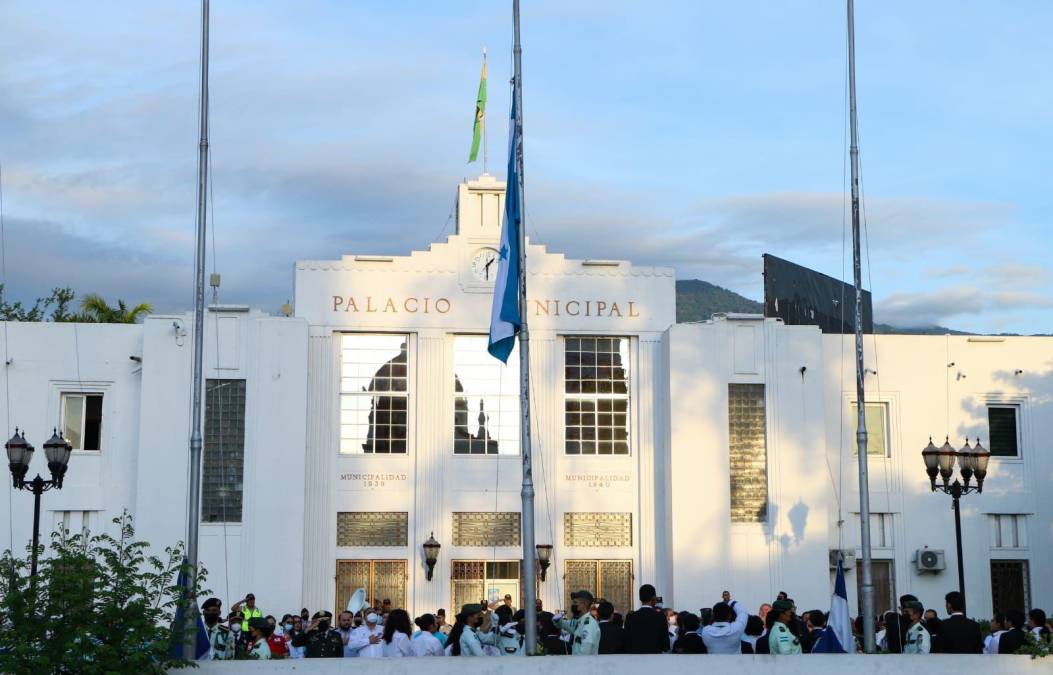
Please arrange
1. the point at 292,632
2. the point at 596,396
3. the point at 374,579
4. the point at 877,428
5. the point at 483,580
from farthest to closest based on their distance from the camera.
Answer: the point at 877,428 < the point at 596,396 < the point at 483,580 < the point at 374,579 < the point at 292,632

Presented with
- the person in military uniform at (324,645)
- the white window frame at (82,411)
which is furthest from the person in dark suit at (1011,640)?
the white window frame at (82,411)

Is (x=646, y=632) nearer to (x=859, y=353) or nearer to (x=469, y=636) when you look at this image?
(x=469, y=636)

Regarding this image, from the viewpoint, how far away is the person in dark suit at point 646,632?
16.2 meters

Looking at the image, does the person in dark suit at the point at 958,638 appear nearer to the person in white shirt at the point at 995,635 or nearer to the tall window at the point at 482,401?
the person in white shirt at the point at 995,635

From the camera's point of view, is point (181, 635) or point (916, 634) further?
point (916, 634)

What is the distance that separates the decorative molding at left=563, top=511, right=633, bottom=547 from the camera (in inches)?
1182

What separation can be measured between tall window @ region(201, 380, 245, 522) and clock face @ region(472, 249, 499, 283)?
5255 millimetres

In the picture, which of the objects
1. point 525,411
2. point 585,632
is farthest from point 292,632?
point 585,632

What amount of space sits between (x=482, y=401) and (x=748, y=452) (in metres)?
5.54

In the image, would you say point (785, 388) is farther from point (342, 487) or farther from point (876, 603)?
point (342, 487)

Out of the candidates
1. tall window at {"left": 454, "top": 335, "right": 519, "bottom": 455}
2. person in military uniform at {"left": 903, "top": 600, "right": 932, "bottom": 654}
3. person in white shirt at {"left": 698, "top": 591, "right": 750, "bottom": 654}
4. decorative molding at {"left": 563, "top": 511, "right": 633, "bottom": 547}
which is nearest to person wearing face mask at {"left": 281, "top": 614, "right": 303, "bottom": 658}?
Answer: person in white shirt at {"left": 698, "top": 591, "right": 750, "bottom": 654}

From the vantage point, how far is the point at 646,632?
16.2 meters

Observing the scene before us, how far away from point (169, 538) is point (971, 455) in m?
14.9

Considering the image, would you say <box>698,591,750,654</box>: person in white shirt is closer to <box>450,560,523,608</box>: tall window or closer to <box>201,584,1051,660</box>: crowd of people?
<box>201,584,1051,660</box>: crowd of people
